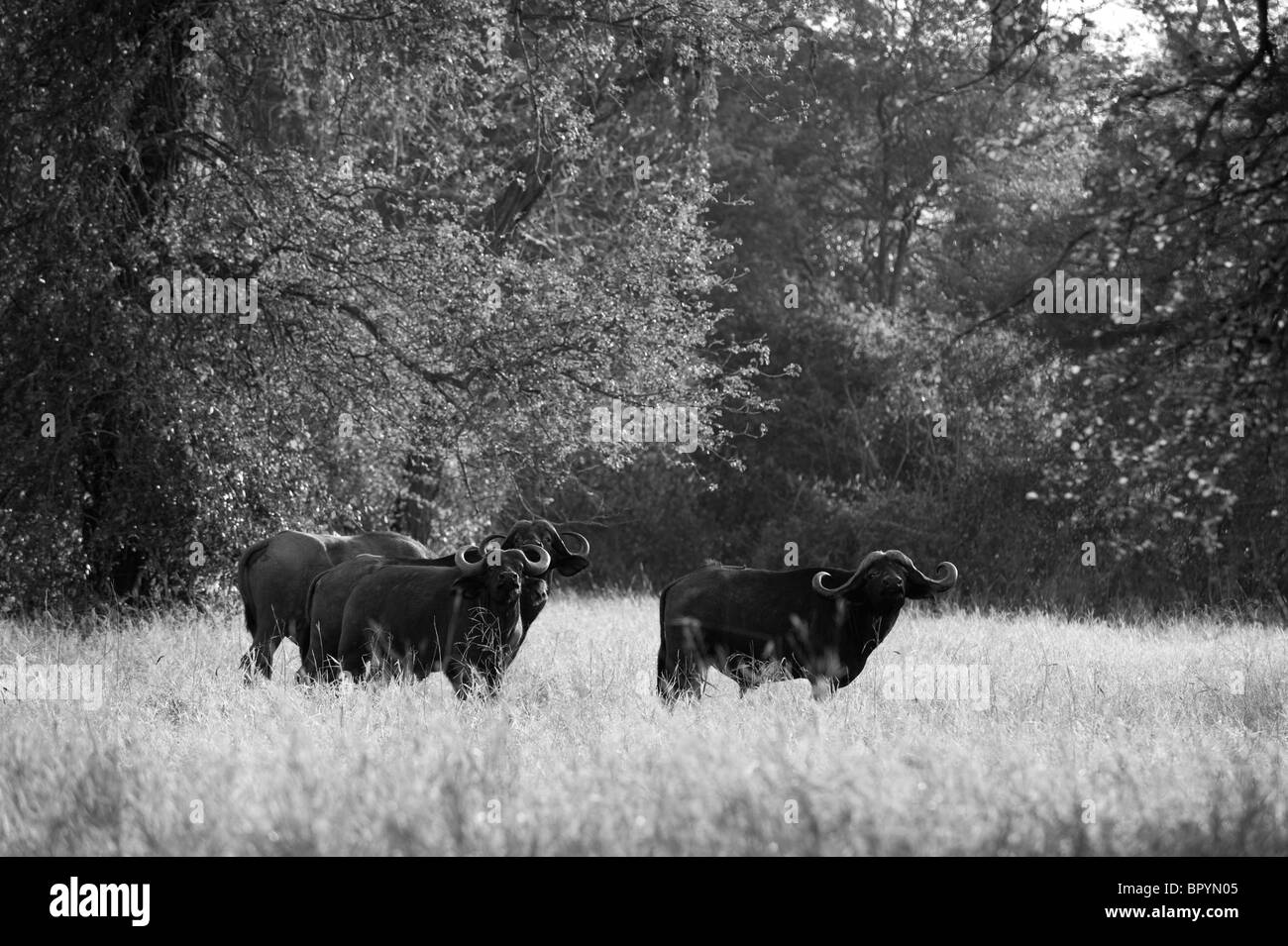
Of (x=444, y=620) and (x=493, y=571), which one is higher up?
(x=493, y=571)

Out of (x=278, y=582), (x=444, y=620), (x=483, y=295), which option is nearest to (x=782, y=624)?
(x=444, y=620)

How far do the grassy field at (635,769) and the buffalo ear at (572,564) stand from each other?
0.87m

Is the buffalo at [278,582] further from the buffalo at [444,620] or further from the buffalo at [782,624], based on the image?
the buffalo at [782,624]

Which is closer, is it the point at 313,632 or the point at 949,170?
the point at 313,632

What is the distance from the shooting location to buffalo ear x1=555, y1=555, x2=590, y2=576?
12547 millimetres

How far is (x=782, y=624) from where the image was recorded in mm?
10969

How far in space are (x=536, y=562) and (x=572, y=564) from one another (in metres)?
1.24

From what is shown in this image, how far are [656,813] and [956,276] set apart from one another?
2880 centimetres

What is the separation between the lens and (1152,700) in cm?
1127

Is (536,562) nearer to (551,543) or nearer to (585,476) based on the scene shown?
(551,543)

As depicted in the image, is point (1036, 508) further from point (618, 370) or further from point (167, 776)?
point (167, 776)

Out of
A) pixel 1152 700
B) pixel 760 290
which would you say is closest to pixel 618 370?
pixel 1152 700

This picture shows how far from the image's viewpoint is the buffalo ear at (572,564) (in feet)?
41.2

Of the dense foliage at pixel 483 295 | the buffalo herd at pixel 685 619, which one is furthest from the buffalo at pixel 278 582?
the dense foliage at pixel 483 295
